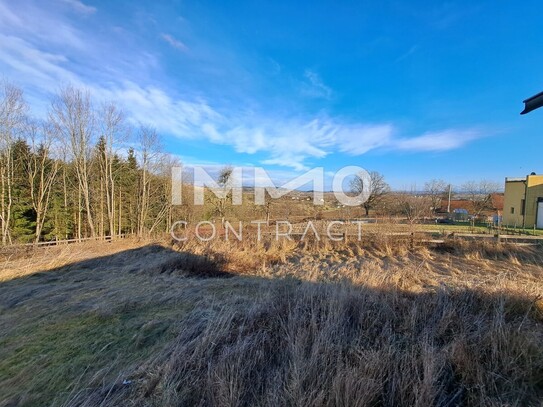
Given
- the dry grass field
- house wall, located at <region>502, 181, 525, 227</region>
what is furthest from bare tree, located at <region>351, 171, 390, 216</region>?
the dry grass field

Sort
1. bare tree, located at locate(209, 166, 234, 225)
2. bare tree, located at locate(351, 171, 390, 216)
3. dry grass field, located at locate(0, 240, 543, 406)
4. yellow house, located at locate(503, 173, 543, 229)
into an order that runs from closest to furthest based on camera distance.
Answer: dry grass field, located at locate(0, 240, 543, 406) → bare tree, located at locate(209, 166, 234, 225) → yellow house, located at locate(503, 173, 543, 229) → bare tree, located at locate(351, 171, 390, 216)

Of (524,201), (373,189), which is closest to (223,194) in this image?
(373,189)

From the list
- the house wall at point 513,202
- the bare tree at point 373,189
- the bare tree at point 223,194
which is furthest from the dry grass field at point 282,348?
the house wall at point 513,202

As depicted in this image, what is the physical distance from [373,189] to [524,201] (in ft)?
46.3

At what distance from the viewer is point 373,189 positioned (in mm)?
31906

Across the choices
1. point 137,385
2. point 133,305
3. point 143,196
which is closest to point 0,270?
point 133,305

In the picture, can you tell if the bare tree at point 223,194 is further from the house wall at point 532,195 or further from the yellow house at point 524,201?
the house wall at point 532,195

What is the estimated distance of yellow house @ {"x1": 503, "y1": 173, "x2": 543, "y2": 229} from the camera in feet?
81.9

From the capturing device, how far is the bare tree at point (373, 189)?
3077cm

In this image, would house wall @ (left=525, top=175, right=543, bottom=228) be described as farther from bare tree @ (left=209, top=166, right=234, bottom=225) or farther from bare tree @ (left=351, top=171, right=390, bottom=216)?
bare tree @ (left=209, top=166, right=234, bottom=225)

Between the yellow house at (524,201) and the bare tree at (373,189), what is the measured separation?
11.9m

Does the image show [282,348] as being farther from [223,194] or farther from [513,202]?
[513,202]

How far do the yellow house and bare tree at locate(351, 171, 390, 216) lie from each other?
1188 centimetres

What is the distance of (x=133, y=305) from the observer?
4117mm
